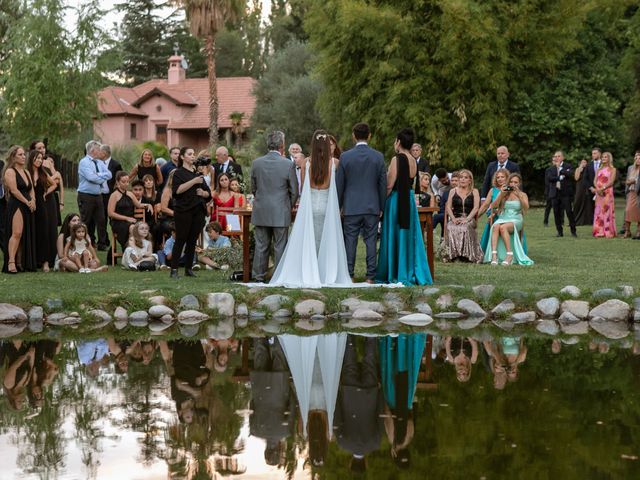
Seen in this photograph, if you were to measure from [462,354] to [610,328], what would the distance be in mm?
2653

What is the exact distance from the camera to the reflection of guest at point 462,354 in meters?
9.11

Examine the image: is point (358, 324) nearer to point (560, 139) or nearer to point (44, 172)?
point (44, 172)

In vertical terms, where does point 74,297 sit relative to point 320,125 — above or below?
below

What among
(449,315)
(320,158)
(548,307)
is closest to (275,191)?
(320,158)

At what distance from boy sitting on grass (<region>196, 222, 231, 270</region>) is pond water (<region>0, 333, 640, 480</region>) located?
590 centimetres

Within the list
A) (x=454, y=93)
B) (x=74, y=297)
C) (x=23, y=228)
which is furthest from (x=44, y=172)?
(x=454, y=93)

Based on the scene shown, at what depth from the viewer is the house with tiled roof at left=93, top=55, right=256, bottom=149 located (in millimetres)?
69062

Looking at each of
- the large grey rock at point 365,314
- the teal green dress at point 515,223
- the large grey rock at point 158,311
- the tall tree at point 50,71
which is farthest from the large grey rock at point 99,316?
the tall tree at point 50,71

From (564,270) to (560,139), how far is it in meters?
25.2

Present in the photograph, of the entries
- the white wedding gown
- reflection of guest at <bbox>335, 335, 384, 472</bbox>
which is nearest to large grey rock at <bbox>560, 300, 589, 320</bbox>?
the white wedding gown

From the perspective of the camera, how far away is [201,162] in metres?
14.6

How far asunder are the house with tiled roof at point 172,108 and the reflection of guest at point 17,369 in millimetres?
57926

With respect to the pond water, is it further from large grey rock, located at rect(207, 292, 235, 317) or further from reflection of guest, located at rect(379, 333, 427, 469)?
large grey rock, located at rect(207, 292, 235, 317)

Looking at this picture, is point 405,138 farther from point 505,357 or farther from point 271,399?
point 271,399
